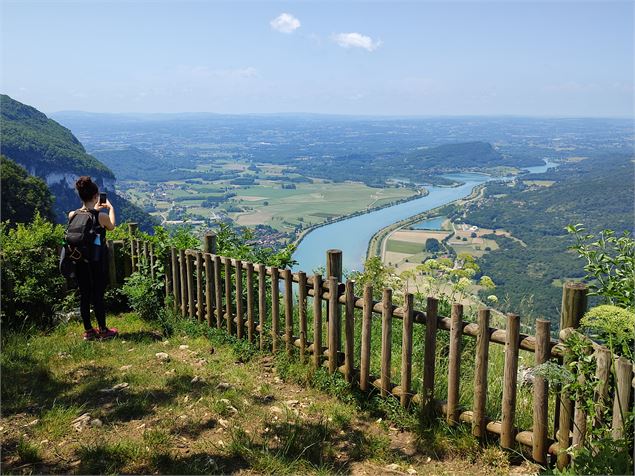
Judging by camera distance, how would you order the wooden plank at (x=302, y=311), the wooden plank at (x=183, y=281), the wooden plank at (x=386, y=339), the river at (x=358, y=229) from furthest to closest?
the river at (x=358, y=229) → the wooden plank at (x=183, y=281) → the wooden plank at (x=302, y=311) → the wooden plank at (x=386, y=339)

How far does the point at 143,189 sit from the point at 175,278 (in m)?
107

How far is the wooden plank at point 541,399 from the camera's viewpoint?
12.1ft

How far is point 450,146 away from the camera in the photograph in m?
178

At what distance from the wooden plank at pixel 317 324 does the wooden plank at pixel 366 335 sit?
62 centimetres

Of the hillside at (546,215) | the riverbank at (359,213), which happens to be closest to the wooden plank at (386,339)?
the hillside at (546,215)

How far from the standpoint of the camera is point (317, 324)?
213 inches

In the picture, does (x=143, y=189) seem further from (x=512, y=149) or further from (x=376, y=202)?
(x=512, y=149)

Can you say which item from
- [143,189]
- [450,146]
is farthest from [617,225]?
[450,146]

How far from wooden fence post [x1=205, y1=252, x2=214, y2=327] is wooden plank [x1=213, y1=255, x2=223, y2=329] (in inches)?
5.2

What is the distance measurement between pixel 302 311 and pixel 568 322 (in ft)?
9.07

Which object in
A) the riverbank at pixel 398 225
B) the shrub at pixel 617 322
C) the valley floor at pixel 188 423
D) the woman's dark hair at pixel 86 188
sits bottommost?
the riverbank at pixel 398 225

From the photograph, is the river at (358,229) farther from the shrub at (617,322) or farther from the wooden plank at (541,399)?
the shrub at (617,322)

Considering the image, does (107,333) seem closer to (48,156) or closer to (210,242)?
(210,242)

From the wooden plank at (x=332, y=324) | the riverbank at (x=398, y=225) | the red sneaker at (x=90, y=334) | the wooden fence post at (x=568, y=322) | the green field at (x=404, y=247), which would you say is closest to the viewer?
the wooden fence post at (x=568, y=322)
